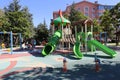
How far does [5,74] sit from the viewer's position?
11.0m

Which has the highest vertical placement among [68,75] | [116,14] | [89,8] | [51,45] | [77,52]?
[89,8]

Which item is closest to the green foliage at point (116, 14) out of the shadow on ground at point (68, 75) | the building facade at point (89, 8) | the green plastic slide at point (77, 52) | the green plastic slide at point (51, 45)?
the green plastic slide at point (51, 45)

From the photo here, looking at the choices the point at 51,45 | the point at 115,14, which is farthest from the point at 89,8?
the point at 51,45

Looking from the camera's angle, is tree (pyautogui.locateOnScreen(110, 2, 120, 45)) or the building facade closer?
tree (pyautogui.locateOnScreen(110, 2, 120, 45))

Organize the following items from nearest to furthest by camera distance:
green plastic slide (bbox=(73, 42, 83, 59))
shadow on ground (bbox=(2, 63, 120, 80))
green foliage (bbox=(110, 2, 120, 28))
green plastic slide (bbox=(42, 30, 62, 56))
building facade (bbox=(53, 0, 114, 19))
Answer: shadow on ground (bbox=(2, 63, 120, 80)) → green plastic slide (bbox=(73, 42, 83, 59)) → green plastic slide (bbox=(42, 30, 62, 56)) → green foliage (bbox=(110, 2, 120, 28)) → building facade (bbox=(53, 0, 114, 19))

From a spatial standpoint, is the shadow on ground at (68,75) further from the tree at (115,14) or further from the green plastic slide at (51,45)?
the tree at (115,14)

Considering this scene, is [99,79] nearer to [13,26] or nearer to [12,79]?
[12,79]

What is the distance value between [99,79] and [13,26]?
90.7ft

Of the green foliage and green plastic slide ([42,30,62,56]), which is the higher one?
the green foliage

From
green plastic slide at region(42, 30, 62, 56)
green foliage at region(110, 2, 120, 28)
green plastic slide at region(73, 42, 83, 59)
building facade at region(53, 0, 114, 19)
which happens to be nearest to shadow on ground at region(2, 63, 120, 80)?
green plastic slide at region(73, 42, 83, 59)

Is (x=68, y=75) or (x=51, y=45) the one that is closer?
(x=68, y=75)

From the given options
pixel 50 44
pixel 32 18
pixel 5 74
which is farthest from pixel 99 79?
pixel 32 18

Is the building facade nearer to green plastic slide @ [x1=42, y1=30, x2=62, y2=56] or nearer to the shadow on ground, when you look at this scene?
green plastic slide @ [x1=42, y1=30, x2=62, y2=56]

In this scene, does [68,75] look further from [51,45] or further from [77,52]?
[51,45]
